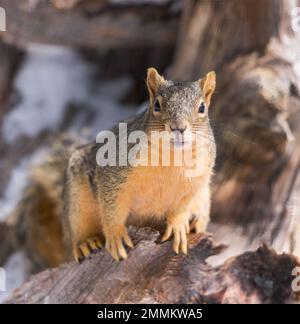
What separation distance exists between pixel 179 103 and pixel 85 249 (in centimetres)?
74

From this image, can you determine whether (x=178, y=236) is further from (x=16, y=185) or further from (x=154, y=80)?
(x=16, y=185)

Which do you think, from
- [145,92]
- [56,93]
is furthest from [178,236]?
[56,93]

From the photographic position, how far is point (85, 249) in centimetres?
229

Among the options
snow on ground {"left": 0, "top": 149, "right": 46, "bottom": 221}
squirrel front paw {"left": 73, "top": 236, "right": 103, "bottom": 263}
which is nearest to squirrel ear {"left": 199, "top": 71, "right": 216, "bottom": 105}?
squirrel front paw {"left": 73, "top": 236, "right": 103, "bottom": 263}

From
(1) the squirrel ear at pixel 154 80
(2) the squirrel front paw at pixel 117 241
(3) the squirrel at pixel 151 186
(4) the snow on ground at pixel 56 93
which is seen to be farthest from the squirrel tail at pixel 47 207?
(1) the squirrel ear at pixel 154 80

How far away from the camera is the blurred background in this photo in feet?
8.07

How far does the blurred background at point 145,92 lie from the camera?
246cm

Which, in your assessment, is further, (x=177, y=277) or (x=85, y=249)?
(x=85, y=249)

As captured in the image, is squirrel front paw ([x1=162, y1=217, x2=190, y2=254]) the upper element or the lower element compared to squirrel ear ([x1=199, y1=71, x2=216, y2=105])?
lower

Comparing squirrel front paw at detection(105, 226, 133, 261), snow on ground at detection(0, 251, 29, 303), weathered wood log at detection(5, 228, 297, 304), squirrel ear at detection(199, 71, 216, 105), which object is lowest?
snow on ground at detection(0, 251, 29, 303)

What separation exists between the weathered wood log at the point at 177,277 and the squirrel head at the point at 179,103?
48 cm

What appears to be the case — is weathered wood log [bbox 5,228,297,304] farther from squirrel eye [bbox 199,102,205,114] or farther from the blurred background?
squirrel eye [bbox 199,102,205,114]

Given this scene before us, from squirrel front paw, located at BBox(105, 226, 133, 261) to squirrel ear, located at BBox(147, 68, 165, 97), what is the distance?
0.47 metres

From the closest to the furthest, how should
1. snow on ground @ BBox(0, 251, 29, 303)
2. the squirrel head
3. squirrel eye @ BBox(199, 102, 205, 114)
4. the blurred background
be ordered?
1. the squirrel head
2. squirrel eye @ BBox(199, 102, 205, 114)
3. the blurred background
4. snow on ground @ BBox(0, 251, 29, 303)
